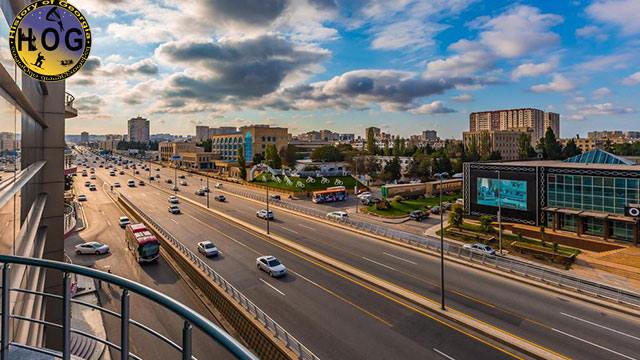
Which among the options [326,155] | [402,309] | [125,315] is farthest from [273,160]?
[125,315]

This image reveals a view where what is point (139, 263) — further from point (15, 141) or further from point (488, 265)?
point (488, 265)

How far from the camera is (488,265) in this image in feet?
85.8

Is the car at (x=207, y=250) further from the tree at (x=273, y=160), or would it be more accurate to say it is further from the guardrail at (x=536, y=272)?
the tree at (x=273, y=160)

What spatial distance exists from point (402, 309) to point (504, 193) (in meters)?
31.6

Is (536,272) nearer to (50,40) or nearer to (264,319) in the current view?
(264,319)

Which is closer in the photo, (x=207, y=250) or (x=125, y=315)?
(x=125, y=315)

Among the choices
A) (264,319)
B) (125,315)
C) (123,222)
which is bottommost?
(264,319)

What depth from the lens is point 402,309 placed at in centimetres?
1908

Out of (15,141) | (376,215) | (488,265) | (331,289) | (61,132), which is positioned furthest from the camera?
(376,215)

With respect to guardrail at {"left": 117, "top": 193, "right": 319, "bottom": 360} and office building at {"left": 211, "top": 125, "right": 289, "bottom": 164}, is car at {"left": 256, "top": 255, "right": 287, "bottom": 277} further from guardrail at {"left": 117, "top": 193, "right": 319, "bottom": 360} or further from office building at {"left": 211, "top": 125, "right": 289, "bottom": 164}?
office building at {"left": 211, "top": 125, "right": 289, "bottom": 164}

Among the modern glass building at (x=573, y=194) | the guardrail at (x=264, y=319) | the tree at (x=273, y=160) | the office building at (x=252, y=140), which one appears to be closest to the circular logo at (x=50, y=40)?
the guardrail at (x=264, y=319)

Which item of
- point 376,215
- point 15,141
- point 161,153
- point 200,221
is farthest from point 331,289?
point 161,153

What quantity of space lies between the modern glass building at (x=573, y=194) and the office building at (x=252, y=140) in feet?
232

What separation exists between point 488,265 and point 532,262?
6.51 m
